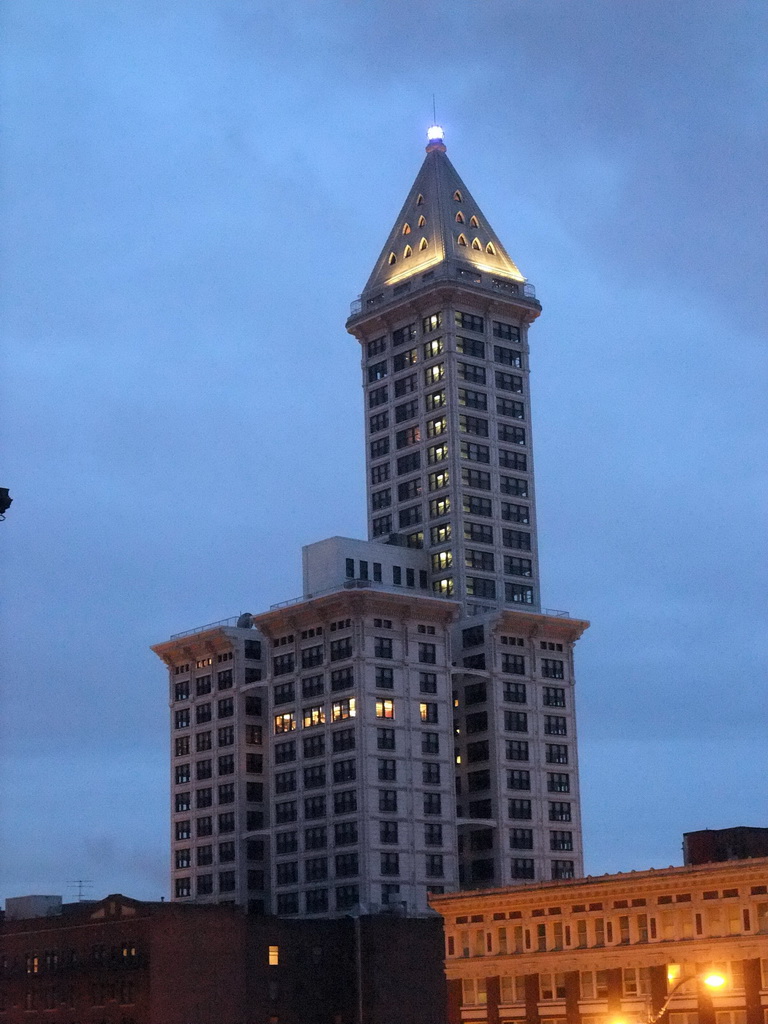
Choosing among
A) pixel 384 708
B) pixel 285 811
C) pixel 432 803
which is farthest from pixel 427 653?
pixel 285 811

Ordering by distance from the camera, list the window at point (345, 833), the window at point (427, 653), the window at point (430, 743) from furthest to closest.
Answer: the window at point (427, 653) → the window at point (430, 743) → the window at point (345, 833)

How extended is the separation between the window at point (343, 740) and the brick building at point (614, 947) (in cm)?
5462

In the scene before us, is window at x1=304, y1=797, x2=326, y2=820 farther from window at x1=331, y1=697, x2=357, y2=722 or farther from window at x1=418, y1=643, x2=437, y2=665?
window at x1=418, y1=643, x2=437, y2=665

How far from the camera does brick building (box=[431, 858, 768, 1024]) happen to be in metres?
112

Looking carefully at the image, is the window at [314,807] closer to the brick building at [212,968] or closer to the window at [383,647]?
the window at [383,647]

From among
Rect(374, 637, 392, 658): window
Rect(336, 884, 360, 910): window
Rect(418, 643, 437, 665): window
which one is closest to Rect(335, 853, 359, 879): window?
Rect(336, 884, 360, 910): window

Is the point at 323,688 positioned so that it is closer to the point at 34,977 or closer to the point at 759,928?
the point at 34,977

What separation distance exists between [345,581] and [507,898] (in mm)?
72228

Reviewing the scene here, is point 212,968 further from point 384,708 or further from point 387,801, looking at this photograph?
point 384,708

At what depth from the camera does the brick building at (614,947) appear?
11188 centimetres

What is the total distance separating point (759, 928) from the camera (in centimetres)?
11131

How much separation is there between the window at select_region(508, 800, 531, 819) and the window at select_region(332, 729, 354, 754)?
21.7 meters

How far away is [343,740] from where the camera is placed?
19162cm

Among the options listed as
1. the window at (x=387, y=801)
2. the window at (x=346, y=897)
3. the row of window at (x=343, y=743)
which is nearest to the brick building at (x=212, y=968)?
the window at (x=346, y=897)
